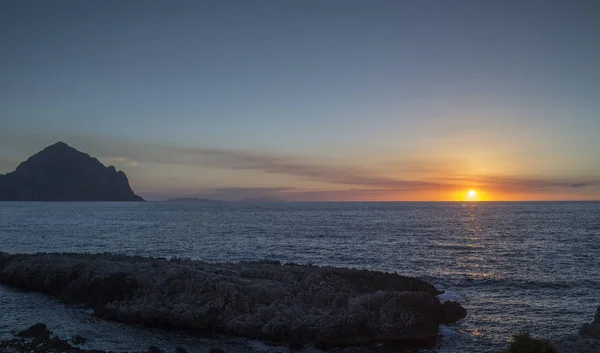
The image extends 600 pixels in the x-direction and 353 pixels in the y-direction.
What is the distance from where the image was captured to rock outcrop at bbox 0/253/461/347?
26.8 metres

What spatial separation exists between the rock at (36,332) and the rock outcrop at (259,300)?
460cm

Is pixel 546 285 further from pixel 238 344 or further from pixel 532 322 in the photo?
pixel 238 344

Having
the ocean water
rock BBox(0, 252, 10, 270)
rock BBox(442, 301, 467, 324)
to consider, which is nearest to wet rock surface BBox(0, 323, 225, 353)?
the ocean water

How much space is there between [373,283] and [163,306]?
17500 millimetres

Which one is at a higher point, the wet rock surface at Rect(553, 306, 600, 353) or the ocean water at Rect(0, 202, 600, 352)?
the wet rock surface at Rect(553, 306, 600, 353)

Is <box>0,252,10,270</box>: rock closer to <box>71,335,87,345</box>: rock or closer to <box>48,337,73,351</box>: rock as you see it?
<box>71,335,87,345</box>: rock

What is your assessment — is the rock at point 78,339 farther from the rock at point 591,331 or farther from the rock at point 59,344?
the rock at point 591,331

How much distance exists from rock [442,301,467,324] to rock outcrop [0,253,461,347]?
0.66 ft

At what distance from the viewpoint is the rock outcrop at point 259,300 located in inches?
1057

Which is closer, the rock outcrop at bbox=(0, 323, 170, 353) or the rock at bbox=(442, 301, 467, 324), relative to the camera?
the rock outcrop at bbox=(0, 323, 170, 353)

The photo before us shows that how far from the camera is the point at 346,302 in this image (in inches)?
1188

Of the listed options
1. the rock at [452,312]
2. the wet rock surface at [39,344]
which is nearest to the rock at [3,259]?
the wet rock surface at [39,344]

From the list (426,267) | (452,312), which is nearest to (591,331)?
(452,312)

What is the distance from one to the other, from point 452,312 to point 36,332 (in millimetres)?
27874
